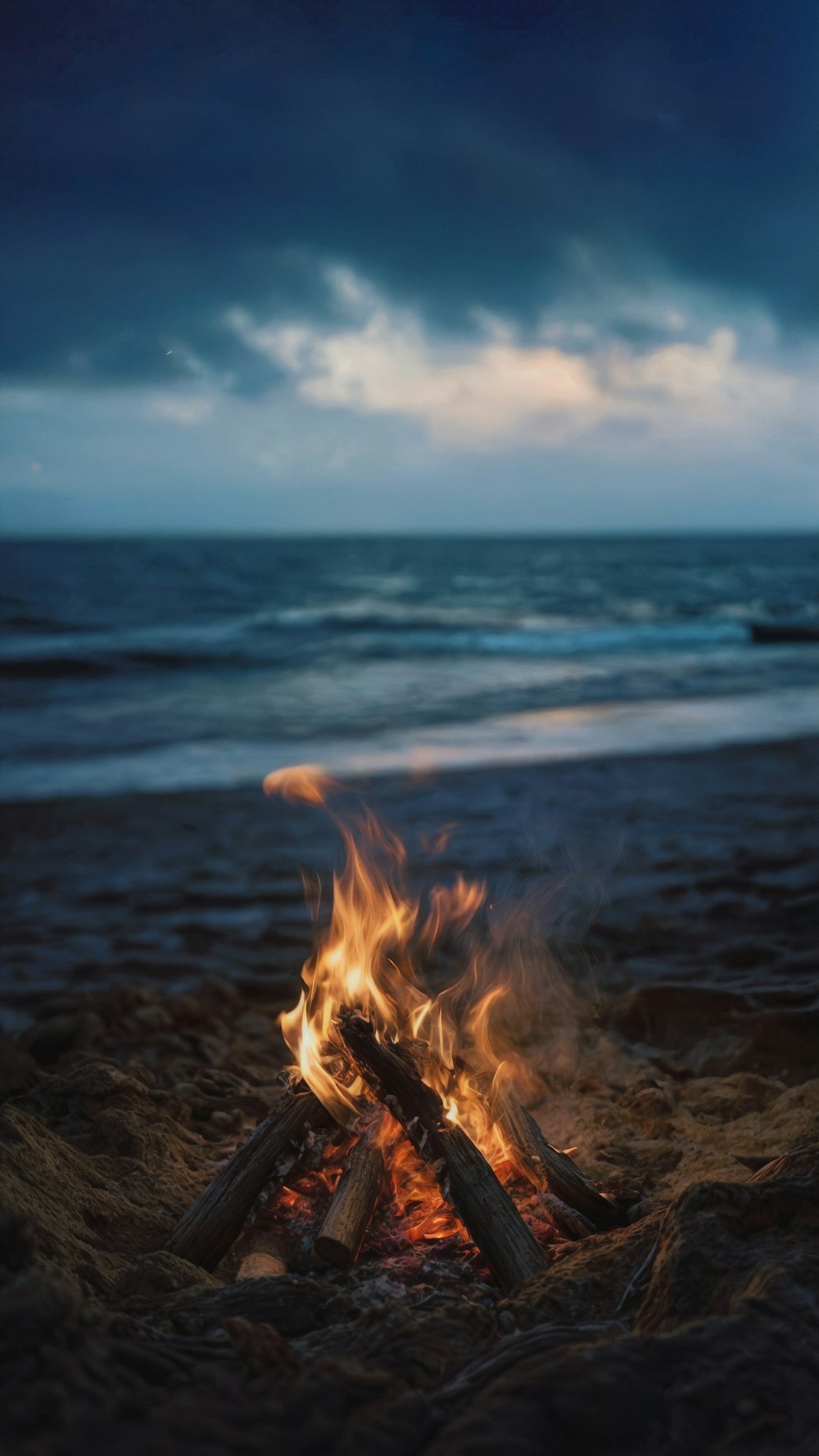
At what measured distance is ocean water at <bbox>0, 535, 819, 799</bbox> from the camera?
11922 mm

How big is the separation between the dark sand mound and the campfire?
10 centimetres

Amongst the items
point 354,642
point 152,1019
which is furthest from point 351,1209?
point 354,642

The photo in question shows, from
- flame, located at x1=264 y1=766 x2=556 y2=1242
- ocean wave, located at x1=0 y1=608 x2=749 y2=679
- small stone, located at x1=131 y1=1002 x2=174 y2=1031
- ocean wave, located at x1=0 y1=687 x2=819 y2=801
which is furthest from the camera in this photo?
ocean wave, located at x1=0 y1=608 x2=749 y2=679

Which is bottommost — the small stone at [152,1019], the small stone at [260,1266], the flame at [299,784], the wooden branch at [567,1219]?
the small stone at [152,1019]

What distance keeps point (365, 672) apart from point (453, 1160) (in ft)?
59.2

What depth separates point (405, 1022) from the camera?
3209 millimetres

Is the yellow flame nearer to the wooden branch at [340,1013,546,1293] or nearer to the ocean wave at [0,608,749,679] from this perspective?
the wooden branch at [340,1013,546,1293]

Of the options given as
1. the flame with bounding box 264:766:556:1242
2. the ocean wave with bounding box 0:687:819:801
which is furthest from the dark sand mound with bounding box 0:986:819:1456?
the ocean wave with bounding box 0:687:819:801

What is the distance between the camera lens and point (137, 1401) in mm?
1535

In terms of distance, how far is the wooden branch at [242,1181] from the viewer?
8.71 feet

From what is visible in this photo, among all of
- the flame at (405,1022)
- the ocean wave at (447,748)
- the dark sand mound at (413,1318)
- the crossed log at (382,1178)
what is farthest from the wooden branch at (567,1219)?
the ocean wave at (447,748)

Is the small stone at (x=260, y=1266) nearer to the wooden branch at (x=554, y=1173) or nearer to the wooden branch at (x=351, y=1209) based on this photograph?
the wooden branch at (x=351, y=1209)

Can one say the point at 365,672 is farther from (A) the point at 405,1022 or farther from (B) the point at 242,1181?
(B) the point at 242,1181

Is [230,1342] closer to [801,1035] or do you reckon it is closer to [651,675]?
[801,1035]
